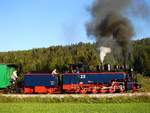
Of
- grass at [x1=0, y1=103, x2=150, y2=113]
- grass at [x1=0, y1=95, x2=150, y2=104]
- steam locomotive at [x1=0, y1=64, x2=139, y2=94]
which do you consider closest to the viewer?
grass at [x1=0, y1=103, x2=150, y2=113]

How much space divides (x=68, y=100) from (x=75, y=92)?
7705 mm

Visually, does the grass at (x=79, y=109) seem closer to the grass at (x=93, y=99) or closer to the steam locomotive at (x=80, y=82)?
the grass at (x=93, y=99)

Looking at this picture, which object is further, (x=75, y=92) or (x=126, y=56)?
(x=126, y=56)

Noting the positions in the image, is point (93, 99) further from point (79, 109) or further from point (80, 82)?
point (80, 82)

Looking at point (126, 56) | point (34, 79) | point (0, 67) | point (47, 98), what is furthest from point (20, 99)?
point (126, 56)

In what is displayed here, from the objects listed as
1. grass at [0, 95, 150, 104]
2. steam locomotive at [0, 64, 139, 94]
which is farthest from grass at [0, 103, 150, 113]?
steam locomotive at [0, 64, 139, 94]

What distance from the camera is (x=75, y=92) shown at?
3691 cm

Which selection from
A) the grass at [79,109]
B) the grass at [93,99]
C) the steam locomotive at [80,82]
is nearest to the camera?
the grass at [79,109]

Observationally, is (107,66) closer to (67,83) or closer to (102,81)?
(102,81)

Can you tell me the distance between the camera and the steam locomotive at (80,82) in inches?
1425

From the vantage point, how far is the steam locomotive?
36188 mm

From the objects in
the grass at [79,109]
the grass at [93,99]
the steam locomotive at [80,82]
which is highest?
the steam locomotive at [80,82]

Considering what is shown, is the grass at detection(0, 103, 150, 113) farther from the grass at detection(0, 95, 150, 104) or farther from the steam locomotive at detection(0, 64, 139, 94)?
the steam locomotive at detection(0, 64, 139, 94)

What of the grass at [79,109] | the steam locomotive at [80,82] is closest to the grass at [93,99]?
the grass at [79,109]
